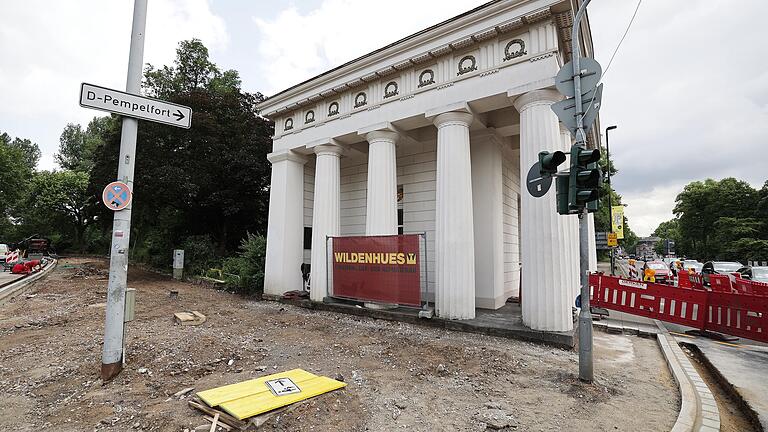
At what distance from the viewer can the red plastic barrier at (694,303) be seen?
303 inches

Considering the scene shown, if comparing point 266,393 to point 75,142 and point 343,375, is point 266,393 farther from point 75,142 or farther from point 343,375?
point 75,142

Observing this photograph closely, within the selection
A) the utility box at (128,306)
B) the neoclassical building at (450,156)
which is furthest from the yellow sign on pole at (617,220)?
the utility box at (128,306)

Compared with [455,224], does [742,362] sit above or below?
below

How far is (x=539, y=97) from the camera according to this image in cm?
787

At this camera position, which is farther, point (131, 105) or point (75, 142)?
point (75, 142)

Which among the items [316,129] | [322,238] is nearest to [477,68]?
[316,129]

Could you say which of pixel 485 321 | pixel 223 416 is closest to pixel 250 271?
pixel 485 321

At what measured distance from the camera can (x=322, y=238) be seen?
37.6 ft

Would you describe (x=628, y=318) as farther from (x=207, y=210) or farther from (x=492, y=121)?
(x=207, y=210)

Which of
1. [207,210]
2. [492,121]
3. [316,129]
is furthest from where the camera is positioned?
[207,210]

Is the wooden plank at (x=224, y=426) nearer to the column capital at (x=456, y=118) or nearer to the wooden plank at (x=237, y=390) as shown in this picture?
the wooden plank at (x=237, y=390)

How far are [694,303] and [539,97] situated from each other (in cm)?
658

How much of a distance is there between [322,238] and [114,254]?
270 inches

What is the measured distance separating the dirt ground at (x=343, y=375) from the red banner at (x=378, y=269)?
0.89 meters
